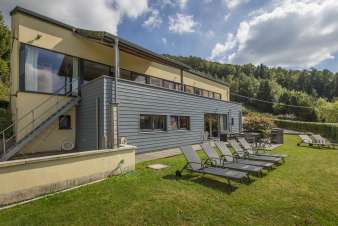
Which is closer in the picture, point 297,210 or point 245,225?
point 245,225

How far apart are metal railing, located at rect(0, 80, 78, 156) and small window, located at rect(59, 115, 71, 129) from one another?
53 cm

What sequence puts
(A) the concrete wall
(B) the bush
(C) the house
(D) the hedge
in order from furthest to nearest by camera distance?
(D) the hedge < (B) the bush < (C) the house < (A) the concrete wall

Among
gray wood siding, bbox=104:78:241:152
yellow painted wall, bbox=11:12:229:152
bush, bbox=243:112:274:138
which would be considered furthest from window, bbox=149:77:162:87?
bush, bbox=243:112:274:138

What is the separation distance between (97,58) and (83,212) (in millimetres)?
9923

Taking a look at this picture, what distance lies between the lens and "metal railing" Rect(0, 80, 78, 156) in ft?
30.5

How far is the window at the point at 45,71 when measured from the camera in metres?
9.39

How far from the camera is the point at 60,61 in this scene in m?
10.6

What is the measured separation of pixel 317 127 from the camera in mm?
29688

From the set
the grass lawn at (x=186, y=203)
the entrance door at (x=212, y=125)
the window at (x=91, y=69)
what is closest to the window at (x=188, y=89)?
the entrance door at (x=212, y=125)

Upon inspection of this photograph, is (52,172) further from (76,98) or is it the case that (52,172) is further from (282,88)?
(282,88)

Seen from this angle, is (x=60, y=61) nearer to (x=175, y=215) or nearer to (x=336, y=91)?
(x=175, y=215)

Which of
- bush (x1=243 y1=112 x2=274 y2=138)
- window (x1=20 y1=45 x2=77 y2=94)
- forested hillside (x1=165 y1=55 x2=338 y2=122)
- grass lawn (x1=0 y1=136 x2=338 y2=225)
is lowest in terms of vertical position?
grass lawn (x1=0 y1=136 x2=338 y2=225)

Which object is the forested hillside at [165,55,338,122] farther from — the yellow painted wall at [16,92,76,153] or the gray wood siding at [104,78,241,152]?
the yellow painted wall at [16,92,76,153]

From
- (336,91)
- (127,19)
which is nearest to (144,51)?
(127,19)
